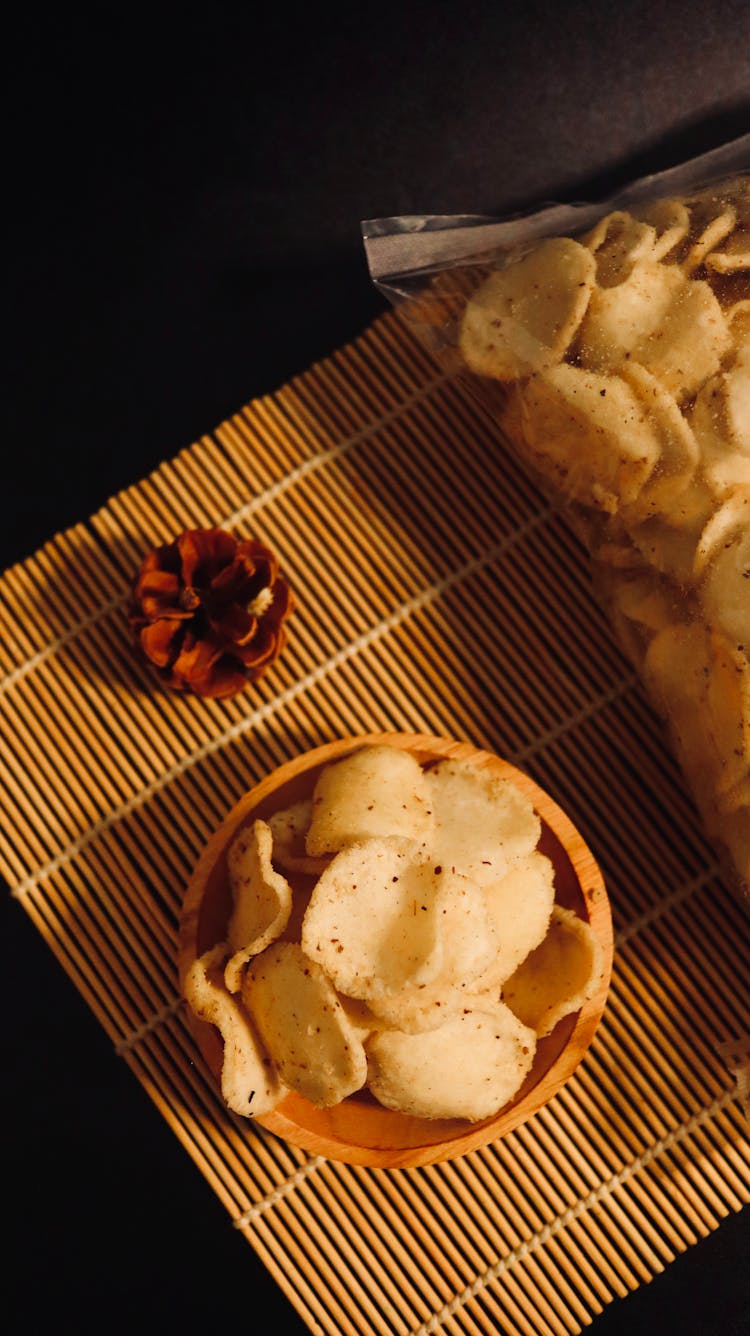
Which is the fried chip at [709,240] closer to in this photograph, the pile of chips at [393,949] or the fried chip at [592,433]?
the fried chip at [592,433]

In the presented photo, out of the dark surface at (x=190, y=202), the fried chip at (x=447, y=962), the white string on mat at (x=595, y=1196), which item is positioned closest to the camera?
the fried chip at (x=447, y=962)

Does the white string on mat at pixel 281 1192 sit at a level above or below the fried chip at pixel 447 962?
below

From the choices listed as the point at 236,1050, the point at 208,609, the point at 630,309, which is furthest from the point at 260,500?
the point at 236,1050

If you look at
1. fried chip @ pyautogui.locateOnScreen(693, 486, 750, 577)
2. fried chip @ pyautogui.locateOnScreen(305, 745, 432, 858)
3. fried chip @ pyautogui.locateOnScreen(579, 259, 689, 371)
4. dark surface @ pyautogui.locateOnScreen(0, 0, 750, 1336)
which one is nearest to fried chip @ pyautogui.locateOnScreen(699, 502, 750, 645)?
fried chip @ pyautogui.locateOnScreen(693, 486, 750, 577)

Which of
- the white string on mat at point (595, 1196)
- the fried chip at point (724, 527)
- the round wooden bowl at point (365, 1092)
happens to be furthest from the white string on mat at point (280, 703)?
the white string on mat at point (595, 1196)

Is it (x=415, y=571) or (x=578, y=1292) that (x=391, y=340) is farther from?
(x=578, y=1292)

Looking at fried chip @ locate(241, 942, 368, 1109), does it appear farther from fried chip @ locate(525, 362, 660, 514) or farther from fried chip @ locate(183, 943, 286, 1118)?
fried chip @ locate(525, 362, 660, 514)

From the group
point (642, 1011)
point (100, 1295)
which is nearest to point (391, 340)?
point (642, 1011)
